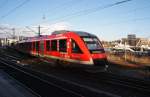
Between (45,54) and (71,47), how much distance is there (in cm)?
686

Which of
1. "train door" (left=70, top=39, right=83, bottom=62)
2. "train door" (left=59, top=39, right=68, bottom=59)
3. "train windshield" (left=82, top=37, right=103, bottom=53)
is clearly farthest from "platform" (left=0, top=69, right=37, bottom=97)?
"train door" (left=59, top=39, right=68, bottom=59)

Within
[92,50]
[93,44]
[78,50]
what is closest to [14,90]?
[78,50]

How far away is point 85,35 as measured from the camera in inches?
776

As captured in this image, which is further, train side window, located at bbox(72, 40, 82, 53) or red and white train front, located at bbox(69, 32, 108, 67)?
train side window, located at bbox(72, 40, 82, 53)

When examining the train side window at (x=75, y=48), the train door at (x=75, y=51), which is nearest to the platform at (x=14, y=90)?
the train door at (x=75, y=51)

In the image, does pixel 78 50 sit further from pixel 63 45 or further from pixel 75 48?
pixel 63 45

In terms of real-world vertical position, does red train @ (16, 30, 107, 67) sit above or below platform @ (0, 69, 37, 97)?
above

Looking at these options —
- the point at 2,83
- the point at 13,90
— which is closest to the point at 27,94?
the point at 13,90

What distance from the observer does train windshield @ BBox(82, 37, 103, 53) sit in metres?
18.8

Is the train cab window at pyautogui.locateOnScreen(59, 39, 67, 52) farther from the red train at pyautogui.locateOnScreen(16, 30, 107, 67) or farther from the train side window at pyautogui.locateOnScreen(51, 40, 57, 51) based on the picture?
the train side window at pyautogui.locateOnScreen(51, 40, 57, 51)

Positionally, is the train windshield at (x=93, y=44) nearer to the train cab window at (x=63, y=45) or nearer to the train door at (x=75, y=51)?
the train door at (x=75, y=51)

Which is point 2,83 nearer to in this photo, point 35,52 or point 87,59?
point 87,59

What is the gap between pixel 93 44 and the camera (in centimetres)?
1941

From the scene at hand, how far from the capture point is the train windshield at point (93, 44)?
1880 centimetres
